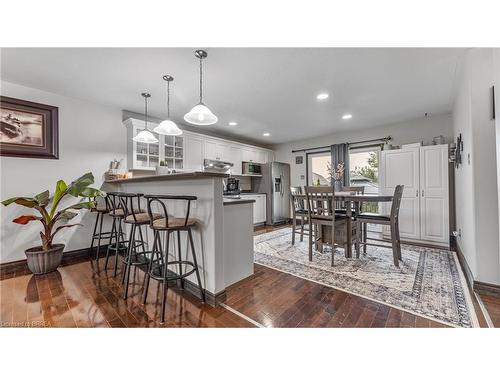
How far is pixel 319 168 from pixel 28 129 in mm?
6006

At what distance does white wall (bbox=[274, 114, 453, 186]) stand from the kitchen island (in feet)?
13.5

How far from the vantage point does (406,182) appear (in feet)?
12.6

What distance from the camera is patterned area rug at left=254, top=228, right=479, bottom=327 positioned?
171cm

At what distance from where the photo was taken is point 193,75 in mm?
2602

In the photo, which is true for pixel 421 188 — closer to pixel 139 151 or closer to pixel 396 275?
pixel 396 275

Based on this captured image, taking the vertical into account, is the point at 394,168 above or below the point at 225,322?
above

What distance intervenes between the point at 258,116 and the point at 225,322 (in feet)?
12.0

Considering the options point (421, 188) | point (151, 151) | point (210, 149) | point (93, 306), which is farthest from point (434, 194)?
point (151, 151)

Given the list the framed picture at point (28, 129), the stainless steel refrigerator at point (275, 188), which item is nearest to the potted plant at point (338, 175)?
the stainless steel refrigerator at point (275, 188)

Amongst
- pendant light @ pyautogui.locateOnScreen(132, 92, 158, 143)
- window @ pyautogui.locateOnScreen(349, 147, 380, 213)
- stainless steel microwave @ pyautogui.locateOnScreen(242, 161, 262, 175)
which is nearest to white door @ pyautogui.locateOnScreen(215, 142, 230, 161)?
stainless steel microwave @ pyautogui.locateOnScreen(242, 161, 262, 175)

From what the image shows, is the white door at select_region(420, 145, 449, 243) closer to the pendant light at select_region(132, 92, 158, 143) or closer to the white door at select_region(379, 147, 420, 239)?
the white door at select_region(379, 147, 420, 239)
